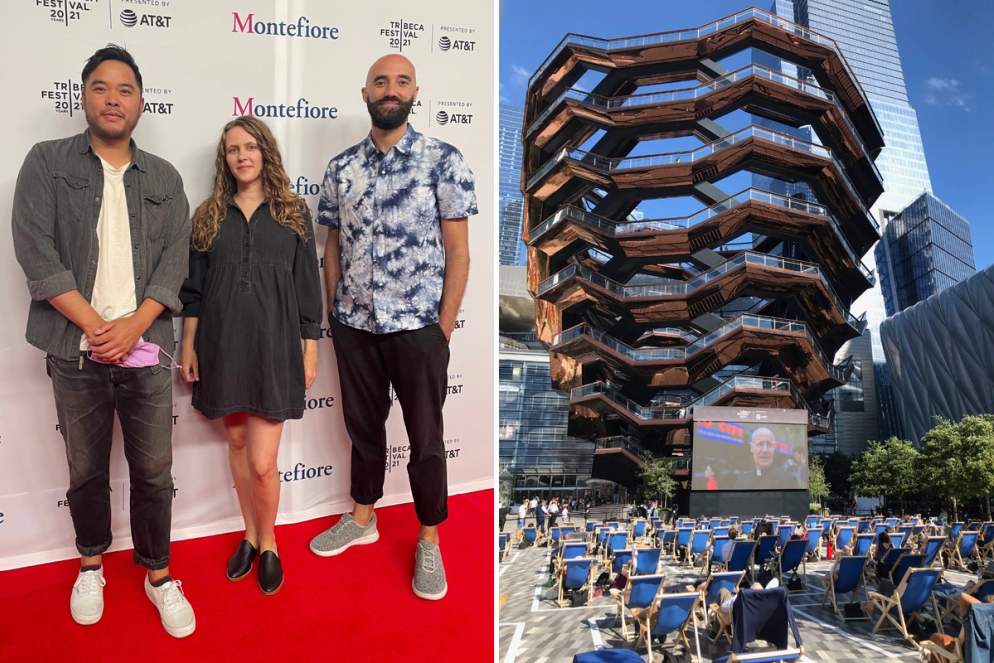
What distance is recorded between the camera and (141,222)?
1331mm

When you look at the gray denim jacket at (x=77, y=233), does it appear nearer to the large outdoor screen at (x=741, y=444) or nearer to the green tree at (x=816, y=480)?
the large outdoor screen at (x=741, y=444)

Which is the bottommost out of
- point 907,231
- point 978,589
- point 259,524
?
point 978,589

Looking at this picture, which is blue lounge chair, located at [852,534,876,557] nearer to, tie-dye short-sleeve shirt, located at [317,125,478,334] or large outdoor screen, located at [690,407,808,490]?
large outdoor screen, located at [690,407,808,490]

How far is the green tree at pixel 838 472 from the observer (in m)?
2.37

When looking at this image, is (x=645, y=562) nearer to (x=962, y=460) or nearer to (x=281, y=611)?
(x=281, y=611)

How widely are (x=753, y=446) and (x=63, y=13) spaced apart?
273cm

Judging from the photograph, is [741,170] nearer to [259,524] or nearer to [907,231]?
[907,231]

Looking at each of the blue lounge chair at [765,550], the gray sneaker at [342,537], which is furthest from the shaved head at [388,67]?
the blue lounge chair at [765,550]

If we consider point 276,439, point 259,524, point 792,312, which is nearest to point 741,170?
point 792,312

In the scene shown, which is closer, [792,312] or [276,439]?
[276,439]

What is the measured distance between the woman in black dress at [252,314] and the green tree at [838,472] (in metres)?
2.22

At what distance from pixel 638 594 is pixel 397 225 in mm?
1516

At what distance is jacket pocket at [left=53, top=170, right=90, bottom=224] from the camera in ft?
4.18

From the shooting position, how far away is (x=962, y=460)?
96.7 inches
